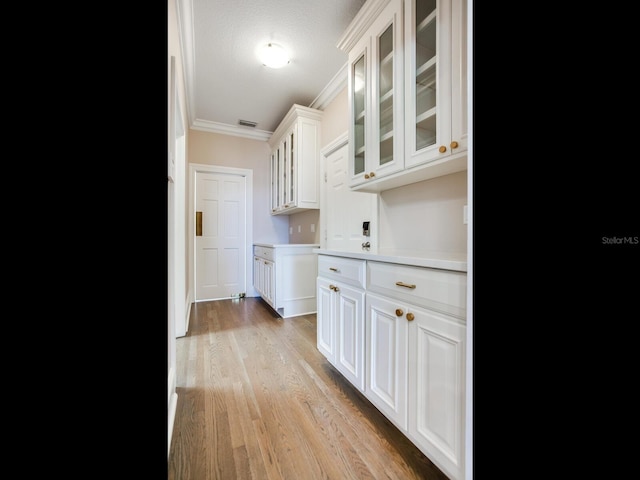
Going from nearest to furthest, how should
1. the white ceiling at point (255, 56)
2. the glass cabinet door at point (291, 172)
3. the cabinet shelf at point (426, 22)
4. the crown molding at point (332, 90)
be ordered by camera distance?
1. the cabinet shelf at point (426, 22)
2. the white ceiling at point (255, 56)
3. the crown molding at point (332, 90)
4. the glass cabinet door at point (291, 172)

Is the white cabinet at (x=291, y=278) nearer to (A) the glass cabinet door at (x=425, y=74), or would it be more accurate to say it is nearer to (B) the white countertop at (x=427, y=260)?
(B) the white countertop at (x=427, y=260)

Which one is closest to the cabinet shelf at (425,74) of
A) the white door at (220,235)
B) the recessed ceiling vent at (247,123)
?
the recessed ceiling vent at (247,123)

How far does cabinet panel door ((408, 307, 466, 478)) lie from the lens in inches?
36.5

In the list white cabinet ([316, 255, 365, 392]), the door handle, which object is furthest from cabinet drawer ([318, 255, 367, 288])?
the door handle

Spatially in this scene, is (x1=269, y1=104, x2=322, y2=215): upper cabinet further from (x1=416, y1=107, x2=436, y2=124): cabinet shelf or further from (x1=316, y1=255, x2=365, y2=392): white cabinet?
(x1=416, y1=107, x2=436, y2=124): cabinet shelf

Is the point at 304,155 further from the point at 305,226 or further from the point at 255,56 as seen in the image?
the point at 255,56

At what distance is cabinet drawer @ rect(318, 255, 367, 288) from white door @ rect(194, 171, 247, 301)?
8.43ft

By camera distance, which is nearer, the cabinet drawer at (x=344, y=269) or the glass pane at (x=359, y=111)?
the cabinet drawer at (x=344, y=269)

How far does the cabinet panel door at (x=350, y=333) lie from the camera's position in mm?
1499

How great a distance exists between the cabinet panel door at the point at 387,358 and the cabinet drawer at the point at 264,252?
2.03 m
